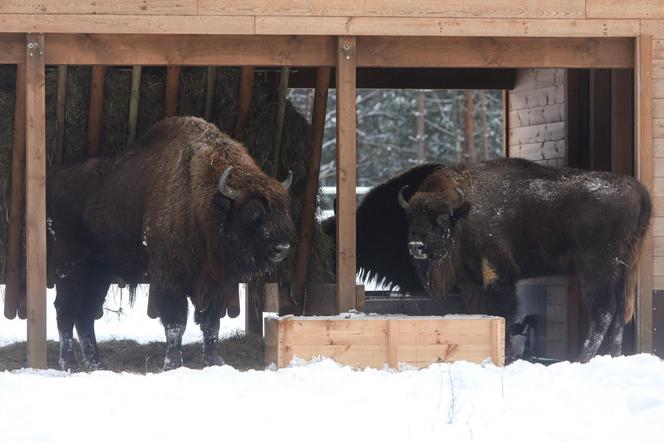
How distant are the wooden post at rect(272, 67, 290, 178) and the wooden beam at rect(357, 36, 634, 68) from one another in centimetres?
151

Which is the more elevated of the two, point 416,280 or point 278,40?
point 278,40

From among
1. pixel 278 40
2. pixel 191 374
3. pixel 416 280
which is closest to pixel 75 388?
pixel 191 374

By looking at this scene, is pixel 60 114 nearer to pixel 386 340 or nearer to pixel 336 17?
pixel 336 17

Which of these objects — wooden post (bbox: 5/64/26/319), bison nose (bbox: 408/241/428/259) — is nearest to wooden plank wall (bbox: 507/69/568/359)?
bison nose (bbox: 408/241/428/259)

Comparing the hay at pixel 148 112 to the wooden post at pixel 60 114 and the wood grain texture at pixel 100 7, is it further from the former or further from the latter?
the wood grain texture at pixel 100 7

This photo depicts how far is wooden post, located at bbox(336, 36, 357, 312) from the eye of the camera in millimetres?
10461

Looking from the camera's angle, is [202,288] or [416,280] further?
[416,280]

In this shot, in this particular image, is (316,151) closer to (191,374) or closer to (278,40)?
(278,40)

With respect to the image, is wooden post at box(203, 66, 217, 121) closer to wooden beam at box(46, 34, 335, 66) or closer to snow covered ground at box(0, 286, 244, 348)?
wooden beam at box(46, 34, 335, 66)

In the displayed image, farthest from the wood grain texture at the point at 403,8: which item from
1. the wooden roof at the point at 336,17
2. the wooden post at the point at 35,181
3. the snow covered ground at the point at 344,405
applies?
the snow covered ground at the point at 344,405

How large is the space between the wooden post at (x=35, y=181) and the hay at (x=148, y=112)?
→ 1.70 meters

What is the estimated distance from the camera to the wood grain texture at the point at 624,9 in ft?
35.0

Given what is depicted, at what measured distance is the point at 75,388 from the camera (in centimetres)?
802

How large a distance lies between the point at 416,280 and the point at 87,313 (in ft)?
Result: 11.8
